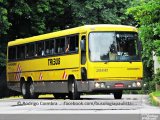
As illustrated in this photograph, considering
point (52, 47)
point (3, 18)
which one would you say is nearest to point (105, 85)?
point (52, 47)

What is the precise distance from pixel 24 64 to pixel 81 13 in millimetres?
10476

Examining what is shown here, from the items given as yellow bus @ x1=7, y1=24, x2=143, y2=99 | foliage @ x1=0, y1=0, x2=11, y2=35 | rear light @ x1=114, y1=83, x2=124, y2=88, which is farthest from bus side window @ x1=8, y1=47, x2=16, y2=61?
rear light @ x1=114, y1=83, x2=124, y2=88

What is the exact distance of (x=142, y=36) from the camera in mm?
26547

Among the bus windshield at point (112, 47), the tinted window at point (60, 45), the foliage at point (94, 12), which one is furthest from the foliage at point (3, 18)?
the bus windshield at point (112, 47)

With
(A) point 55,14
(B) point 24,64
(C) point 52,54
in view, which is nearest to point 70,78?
(C) point 52,54

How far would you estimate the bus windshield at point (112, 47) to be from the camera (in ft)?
A: 83.7

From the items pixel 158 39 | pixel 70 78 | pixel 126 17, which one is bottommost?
pixel 70 78

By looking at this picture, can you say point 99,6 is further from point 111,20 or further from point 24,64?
point 24,64

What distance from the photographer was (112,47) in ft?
84.4

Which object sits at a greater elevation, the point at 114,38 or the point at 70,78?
the point at 114,38

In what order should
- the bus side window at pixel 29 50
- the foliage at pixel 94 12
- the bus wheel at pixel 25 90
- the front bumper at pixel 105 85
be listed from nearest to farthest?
the front bumper at pixel 105 85, the bus side window at pixel 29 50, the bus wheel at pixel 25 90, the foliage at pixel 94 12

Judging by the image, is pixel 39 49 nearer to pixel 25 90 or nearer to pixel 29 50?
pixel 29 50

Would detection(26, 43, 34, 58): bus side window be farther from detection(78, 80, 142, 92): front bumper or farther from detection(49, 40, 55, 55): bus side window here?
detection(78, 80, 142, 92): front bumper

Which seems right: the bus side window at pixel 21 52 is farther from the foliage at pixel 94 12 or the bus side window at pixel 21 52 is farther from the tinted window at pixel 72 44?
the foliage at pixel 94 12
